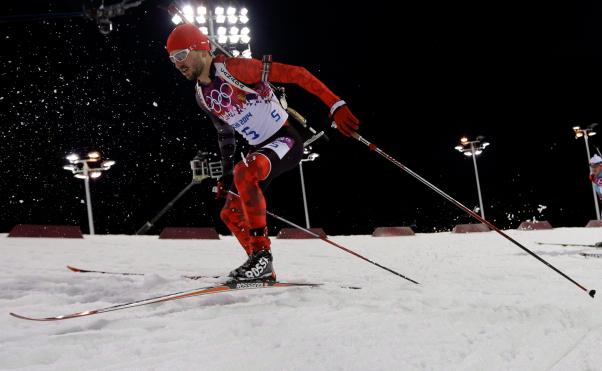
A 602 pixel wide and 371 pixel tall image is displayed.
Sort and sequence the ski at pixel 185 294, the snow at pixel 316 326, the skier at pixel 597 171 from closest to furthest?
1. the snow at pixel 316 326
2. the ski at pixel 185 294
3. the skier at pixel 597 171

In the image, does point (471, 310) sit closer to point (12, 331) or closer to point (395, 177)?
point (12, 331)

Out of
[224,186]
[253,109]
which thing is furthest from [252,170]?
[224,186]

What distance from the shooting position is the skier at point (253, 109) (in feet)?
11.9

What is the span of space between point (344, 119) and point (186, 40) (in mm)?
1561

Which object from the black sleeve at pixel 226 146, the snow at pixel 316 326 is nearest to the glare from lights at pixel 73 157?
the snow at pixel 316 326

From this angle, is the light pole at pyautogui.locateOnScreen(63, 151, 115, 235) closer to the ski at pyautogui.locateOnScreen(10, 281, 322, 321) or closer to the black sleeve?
the black sleeve

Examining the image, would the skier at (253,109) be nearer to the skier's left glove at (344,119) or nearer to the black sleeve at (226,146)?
the skier's left glove at (344,119)

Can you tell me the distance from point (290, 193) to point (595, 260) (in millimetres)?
55029

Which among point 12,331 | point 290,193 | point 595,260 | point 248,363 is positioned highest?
point 290,193

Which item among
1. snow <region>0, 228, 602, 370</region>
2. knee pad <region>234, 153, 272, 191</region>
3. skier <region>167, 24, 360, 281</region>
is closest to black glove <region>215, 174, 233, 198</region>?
skier <region>167, 24, 360, 281</region>

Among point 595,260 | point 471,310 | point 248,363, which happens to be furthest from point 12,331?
point 595,260

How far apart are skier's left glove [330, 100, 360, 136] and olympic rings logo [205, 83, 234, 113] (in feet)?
3.13

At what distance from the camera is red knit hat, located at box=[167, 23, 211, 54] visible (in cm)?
370

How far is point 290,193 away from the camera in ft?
198
